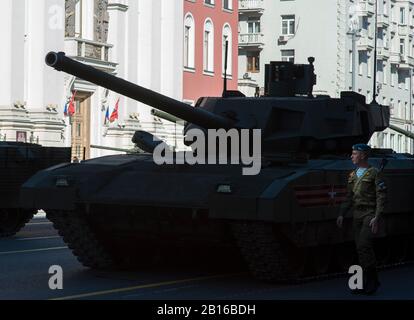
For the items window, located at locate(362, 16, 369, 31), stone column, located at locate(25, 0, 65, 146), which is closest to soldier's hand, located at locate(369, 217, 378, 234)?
stone column, located at locate(25, 0, 65, 146)

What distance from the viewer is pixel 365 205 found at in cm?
1160

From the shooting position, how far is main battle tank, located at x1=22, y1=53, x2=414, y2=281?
12.0 m

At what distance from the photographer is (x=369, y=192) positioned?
11625 millimetres

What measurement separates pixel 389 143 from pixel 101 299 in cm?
6209

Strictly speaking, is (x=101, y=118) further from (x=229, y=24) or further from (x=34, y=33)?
(x=229, y=24)

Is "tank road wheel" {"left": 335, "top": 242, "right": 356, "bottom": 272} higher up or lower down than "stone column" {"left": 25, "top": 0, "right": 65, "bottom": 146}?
lower down

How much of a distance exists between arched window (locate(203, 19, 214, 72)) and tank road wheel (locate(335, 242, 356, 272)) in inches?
1413

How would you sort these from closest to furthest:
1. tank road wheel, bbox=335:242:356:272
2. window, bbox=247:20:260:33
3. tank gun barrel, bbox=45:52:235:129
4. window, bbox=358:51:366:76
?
1. tank gun barrel, bbox=45:52:235:129
2. tank road wheel, bbox=335:242:356:272
3. window, bbox=247:20:260:33
4. window, bbox=358:51:366:76

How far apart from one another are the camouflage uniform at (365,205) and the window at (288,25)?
175 ft

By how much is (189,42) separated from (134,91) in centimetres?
3550

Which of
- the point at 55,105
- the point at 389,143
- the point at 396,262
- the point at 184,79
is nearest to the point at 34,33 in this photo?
the point at 55,105

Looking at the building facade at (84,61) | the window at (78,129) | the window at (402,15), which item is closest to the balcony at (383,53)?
the window at (402,15)

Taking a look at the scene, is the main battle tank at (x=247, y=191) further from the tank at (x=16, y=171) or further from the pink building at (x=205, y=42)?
the pink building at (x=205, y=42)

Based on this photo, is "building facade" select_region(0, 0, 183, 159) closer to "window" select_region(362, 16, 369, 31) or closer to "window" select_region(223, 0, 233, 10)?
"window" select_region(223, 0, 233, 10)
